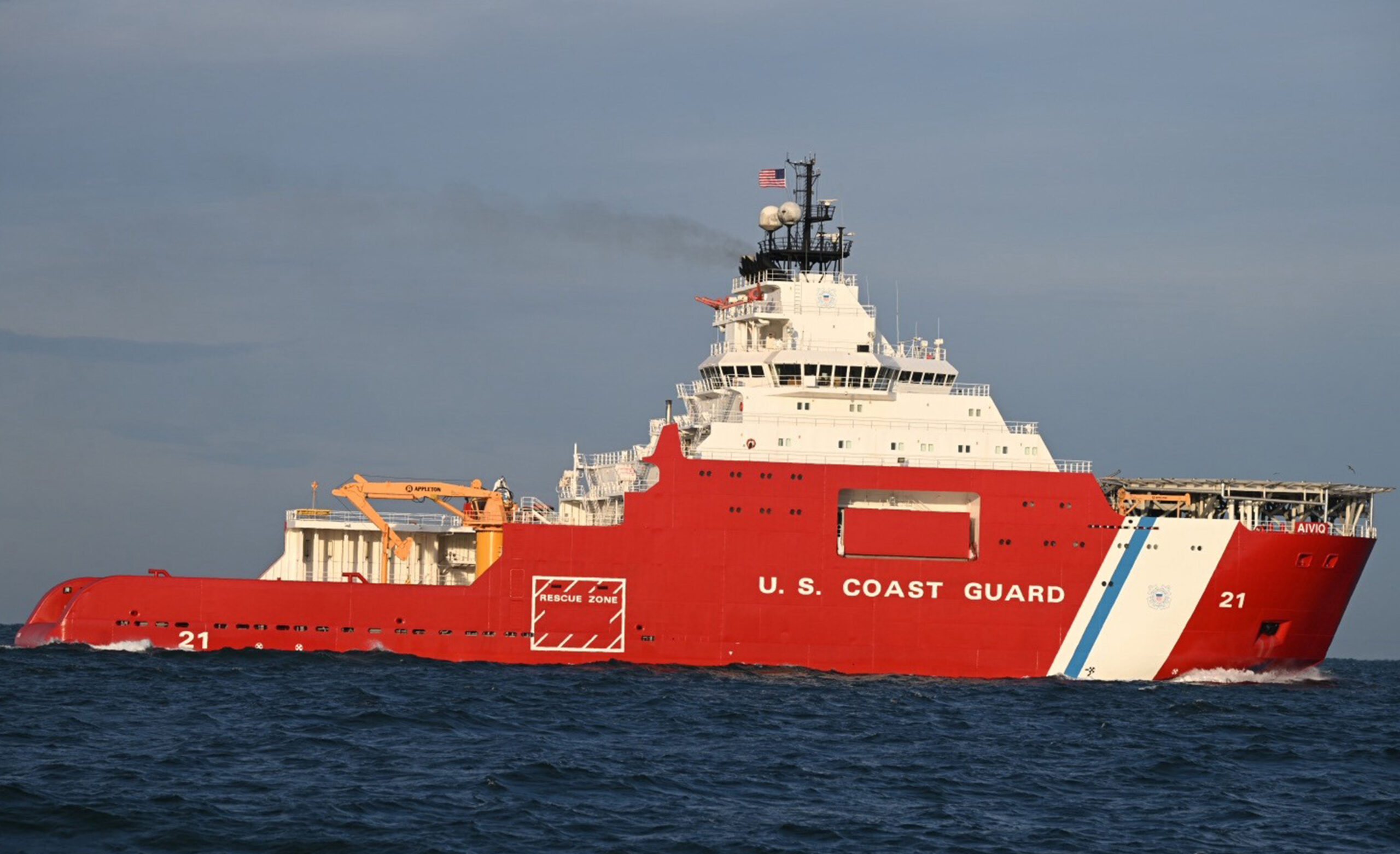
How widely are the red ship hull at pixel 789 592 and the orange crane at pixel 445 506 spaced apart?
4.68 feet

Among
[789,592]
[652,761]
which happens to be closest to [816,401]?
[789,592]

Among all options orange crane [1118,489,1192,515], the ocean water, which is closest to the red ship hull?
the ocean water

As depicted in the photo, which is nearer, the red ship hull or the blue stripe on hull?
the red ship hull

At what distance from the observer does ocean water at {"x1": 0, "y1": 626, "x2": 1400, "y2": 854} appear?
16828 mm

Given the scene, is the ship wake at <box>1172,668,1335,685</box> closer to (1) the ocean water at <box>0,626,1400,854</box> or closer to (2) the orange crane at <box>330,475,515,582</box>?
(1) the ocean water at <box>0,626,1400,854</box>

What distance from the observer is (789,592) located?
31.8 metres

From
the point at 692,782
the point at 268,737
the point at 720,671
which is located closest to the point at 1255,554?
the point at 720,671

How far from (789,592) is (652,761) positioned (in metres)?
11.1

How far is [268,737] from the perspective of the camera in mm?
21766

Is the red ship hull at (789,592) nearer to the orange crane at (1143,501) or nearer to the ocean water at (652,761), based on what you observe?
the ocean water at (652,761)

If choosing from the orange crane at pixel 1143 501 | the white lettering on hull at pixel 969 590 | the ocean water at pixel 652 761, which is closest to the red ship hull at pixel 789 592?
the white lettering on hull at pixel 969 590

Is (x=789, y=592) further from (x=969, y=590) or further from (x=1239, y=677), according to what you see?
(x=1239, y=677)

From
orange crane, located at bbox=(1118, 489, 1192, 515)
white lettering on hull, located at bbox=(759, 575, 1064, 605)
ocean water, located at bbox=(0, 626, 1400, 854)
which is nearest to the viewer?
ocean water, located at bbox=(0, 626, 1400, 854)

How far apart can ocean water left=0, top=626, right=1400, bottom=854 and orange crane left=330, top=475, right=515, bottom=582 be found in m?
3.09
